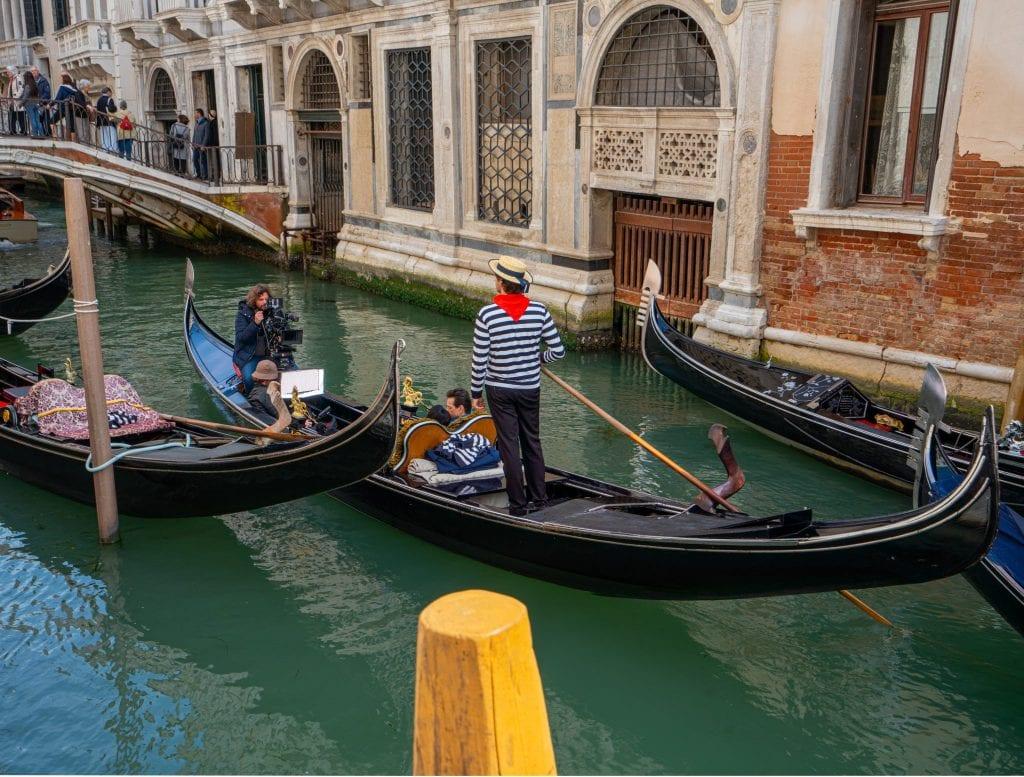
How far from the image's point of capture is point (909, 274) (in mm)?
4773

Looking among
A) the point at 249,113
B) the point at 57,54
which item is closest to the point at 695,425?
the point at 249,113

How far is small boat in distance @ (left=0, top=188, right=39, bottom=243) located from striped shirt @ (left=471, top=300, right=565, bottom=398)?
10473 millimetres

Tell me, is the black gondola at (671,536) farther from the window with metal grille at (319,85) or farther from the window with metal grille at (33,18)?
the window with metal grille at (33,18)

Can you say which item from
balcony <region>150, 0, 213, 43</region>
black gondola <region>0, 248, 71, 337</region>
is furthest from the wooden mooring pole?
balcony <region>150, 0, 213, 43</region>

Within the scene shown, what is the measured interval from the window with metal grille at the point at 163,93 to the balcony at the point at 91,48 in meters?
0.95

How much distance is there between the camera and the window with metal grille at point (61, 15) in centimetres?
1758

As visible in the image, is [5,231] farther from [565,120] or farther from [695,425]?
[695,425]

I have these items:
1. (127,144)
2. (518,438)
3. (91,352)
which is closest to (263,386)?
(91,352)

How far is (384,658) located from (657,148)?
13.5 ft

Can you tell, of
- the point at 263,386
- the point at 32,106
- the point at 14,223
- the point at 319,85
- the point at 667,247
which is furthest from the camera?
the point at 14,223

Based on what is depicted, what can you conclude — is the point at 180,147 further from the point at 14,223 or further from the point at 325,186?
the point at 325,186

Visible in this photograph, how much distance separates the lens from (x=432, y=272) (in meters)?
8.35

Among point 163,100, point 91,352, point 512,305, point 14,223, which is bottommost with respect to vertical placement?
point 14,223

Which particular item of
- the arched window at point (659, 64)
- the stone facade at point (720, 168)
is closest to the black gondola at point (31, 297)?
the stone facade at point (720, 168)
